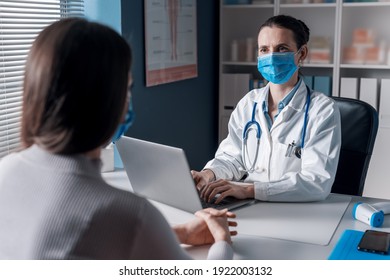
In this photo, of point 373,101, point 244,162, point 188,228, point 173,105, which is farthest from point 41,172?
point 373,101

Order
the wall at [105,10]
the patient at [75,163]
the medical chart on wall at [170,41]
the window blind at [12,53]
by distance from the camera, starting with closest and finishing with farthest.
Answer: the patient at [75,163]
the window blind at [12,53]
the wall at [105,10]
the medical chart on wall at [170,41]

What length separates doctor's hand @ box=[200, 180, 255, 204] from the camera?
1.75 m

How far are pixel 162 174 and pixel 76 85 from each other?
0.80 m

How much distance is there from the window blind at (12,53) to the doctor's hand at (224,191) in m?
0.97

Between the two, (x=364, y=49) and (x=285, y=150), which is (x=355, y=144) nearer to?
(x=285, y=150)

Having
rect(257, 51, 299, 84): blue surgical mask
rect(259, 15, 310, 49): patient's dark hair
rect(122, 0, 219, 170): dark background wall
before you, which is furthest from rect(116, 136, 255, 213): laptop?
rect(122, 0, 219, 170): dark background wall

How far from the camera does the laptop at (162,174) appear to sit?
155 centimetres

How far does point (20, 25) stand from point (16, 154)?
1.54m

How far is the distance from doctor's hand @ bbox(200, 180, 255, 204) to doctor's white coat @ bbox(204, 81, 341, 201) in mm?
38

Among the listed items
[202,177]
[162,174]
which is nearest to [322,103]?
[202,177]

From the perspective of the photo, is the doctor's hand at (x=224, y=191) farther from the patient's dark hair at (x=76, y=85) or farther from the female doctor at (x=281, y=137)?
the patient's dark hair at (x=76, y=85)

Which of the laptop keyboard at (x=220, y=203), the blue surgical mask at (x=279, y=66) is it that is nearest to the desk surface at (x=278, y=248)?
the laptop keyboard at (x=220, y=203)

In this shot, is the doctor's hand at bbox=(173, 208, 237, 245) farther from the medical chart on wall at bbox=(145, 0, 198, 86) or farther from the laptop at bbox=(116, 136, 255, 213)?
the medical chart on wall at bbox=(145, 0, 198, 86)

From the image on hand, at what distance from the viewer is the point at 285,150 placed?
2.07 m
